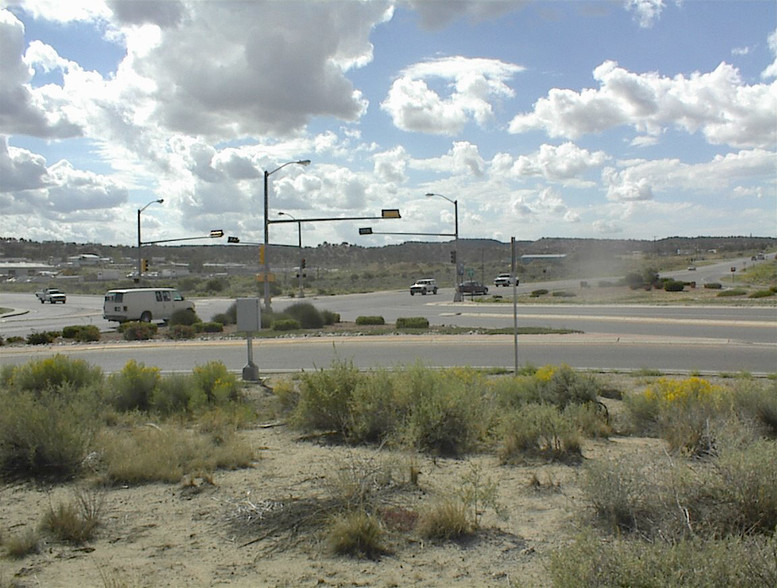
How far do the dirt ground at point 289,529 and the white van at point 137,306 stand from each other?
3212 cm

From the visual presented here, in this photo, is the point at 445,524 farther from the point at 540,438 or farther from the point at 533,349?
the point at 533,349

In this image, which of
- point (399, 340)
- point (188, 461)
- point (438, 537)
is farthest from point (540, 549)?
point (399, 340)

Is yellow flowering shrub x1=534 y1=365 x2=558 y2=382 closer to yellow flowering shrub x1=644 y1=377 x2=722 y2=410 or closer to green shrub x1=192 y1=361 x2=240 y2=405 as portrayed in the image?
yellow flowering shrub x1=644 y1=377 x2=722 y2=410

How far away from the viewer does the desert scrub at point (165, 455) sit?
23.5 feet

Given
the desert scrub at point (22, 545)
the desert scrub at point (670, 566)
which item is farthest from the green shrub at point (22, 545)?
the desert scrub at point (670, 566)

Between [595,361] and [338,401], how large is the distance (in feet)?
33.3

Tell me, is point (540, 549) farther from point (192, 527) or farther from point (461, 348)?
point (461, 348)

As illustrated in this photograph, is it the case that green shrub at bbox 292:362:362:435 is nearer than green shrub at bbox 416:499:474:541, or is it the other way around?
green shrub at bbox 416:499:474:541

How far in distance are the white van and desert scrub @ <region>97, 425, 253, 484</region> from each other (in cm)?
3062

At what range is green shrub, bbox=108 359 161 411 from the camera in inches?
439

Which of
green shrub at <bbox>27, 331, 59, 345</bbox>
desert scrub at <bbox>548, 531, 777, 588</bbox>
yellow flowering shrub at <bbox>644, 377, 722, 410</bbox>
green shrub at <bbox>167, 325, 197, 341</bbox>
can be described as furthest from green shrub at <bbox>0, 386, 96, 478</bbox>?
green shrub at <bbox>27, 331, 59, 345</bbox>

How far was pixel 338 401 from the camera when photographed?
9203mm

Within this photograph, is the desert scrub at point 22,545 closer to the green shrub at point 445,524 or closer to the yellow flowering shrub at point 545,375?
the green shrub at point 445,524

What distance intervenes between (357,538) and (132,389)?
7164mm
